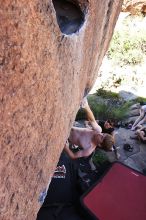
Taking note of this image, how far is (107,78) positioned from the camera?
13.3 metres

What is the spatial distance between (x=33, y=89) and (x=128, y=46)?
13.3 m

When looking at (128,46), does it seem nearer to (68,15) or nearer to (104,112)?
(104,112)

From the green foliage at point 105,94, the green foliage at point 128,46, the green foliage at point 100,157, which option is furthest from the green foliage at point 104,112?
the green foliage at point 128,46

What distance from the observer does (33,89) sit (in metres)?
1.79

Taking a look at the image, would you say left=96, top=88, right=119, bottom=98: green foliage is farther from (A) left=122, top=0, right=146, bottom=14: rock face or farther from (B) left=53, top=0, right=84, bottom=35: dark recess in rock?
(B) left=53, top=0, right=84, bottom=35: dark recess in rock

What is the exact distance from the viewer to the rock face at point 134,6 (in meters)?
A: 15.7

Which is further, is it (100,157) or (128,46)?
(128,46)

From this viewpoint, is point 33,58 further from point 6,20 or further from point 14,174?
point 14,174

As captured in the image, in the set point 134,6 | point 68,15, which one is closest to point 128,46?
point 134,6

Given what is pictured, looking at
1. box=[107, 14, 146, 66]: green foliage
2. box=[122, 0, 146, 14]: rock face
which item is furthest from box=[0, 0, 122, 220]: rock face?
box=[122, 0, 146, 14]: rock face

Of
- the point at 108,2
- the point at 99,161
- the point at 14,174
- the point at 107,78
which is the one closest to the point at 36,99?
the point at 14,174

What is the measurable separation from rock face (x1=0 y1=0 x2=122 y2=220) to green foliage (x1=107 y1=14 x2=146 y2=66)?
469 inches

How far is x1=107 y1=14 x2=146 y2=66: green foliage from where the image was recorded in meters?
14.4

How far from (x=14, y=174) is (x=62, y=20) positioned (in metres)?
1.27
